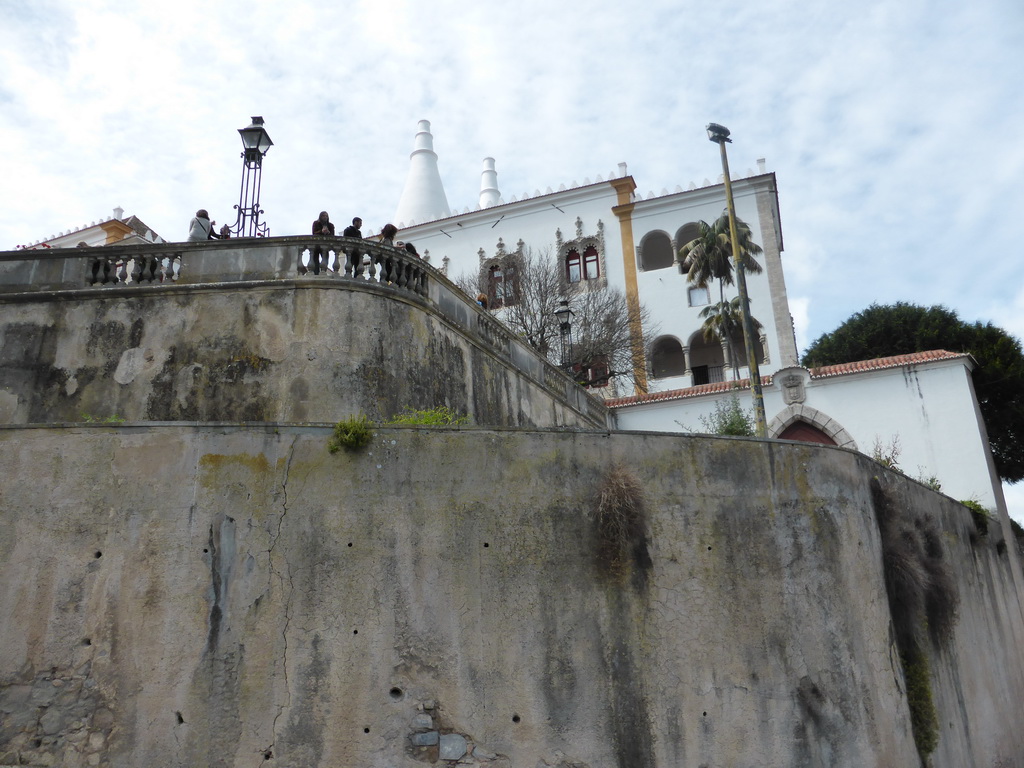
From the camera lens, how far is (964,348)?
33594mm

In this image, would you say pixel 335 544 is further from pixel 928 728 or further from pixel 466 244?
pixel 466 244

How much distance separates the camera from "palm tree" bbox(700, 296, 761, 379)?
3138 centimetres

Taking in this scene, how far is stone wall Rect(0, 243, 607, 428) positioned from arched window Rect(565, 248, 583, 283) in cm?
2698

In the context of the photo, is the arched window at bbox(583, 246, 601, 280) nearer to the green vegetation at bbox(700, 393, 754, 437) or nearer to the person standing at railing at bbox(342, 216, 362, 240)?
the green vegetation at bbox(700, 393, 754, 437)

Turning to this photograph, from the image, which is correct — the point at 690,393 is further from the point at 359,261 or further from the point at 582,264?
the point at 582,264

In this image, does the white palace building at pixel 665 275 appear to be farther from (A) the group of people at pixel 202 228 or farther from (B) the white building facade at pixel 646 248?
(A) the group of people at pixel 202 228

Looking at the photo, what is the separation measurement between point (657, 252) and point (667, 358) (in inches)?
198

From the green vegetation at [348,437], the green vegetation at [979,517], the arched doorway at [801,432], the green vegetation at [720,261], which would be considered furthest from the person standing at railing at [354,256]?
the green vegetation at [720,261]

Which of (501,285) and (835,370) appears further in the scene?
(501,285)

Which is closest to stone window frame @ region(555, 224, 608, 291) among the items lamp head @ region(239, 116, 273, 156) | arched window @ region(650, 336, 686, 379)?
arched window @ region(650, 336, 686, 379)

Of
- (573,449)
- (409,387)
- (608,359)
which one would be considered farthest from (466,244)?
(573,449)

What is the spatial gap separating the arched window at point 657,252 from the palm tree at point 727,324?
5.05 metres

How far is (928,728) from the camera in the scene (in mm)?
10625

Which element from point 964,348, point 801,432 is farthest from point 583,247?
point 801,432
